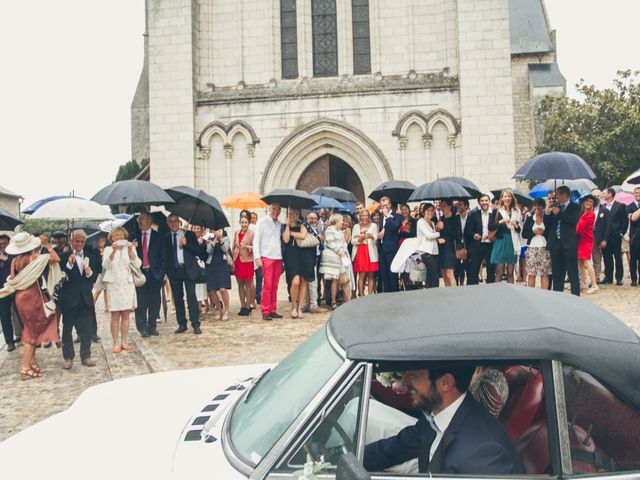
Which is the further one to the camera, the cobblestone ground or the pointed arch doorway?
the pointed arch doorway

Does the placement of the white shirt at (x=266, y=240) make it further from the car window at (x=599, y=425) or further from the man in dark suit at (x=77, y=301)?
the car window at (x=599, y=425)

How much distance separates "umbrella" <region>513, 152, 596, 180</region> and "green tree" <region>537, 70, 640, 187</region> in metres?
15.4

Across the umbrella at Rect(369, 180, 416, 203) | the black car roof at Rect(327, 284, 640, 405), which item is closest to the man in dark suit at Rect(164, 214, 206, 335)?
the umbrella at Rect(369, 180, 416, 203)

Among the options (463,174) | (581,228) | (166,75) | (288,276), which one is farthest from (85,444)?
(166,75)

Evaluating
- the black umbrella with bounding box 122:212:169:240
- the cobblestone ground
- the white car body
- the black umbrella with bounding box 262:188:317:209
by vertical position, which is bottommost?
the cobblestone ground

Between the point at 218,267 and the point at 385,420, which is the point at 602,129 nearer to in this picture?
the point at 218,267

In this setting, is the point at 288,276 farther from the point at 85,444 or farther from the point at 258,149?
the point at 258,149

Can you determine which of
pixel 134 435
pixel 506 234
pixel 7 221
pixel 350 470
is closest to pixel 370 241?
pixel 506 234

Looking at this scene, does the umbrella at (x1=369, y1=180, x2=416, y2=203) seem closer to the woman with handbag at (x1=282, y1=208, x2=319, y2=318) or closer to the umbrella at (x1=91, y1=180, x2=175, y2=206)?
the woman with handbag at (x1=282, y1=208, x2=319, y2=318)

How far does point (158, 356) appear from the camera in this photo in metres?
8.25

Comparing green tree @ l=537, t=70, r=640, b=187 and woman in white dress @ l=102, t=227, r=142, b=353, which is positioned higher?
green tree @ l=537, t=70, r=640, b=187

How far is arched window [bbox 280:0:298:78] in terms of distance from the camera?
21219 millimetres

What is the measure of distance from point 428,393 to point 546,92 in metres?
29.6

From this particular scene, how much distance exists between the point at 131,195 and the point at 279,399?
705 centimetres
